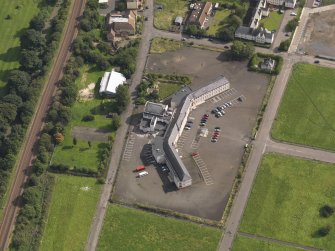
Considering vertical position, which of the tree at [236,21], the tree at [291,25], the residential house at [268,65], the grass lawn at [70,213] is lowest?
the grass lawn at [70,213]

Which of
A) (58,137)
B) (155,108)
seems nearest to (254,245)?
(155,108)

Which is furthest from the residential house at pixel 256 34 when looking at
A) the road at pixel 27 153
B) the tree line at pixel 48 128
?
the road at pixel 27 153

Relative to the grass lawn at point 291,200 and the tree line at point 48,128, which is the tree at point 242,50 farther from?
the grass lawn at point 291,200

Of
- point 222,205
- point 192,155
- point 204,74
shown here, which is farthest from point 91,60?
point 222,205

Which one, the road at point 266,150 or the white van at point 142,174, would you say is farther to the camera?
the white van at point 142,174

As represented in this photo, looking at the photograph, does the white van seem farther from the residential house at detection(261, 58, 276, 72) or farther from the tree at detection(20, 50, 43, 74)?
the tree at detection(20, 50, 43, 74)

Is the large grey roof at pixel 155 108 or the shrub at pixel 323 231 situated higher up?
the large grey roof at pixel 155 108
